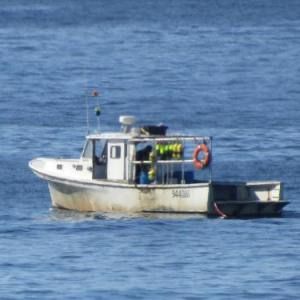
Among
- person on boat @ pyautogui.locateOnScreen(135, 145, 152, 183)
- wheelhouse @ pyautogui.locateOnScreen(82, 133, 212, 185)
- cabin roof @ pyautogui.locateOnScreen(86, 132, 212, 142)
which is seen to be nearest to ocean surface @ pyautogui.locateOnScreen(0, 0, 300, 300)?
wheelhouse @ pyautogui.locateOnScreen(82, 133, 212, 185)

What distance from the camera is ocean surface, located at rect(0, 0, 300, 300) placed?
51562mm

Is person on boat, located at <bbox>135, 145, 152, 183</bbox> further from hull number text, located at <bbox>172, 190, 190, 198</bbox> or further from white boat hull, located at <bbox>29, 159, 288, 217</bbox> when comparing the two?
hull number text, located at <bbox>172, 190, 190, 198</bbox>

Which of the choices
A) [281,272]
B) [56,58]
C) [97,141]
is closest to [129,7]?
[56,58]

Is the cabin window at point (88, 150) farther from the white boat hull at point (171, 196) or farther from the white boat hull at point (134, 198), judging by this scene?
the white boat hull at point (134, 198)

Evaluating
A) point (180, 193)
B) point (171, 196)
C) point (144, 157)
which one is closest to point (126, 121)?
point (144, 157)

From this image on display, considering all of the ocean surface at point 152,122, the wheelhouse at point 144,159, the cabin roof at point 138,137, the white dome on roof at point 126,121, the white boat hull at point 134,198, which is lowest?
the ocean surface at point 152,122

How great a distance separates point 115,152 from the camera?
61469 millimetres

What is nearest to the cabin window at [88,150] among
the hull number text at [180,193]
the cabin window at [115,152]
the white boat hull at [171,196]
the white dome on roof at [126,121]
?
the white boat hull at [171,196]

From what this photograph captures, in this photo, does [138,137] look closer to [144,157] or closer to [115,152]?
[144,157]

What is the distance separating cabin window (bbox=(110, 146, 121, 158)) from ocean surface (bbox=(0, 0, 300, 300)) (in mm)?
1697

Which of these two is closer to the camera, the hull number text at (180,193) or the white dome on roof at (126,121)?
the hull number text at (180,193)

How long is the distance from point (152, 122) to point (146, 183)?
76.2 ft

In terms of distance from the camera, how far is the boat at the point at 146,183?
59.7 metres

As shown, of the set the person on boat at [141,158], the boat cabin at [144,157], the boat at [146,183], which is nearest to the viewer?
the boat at [146,183]
